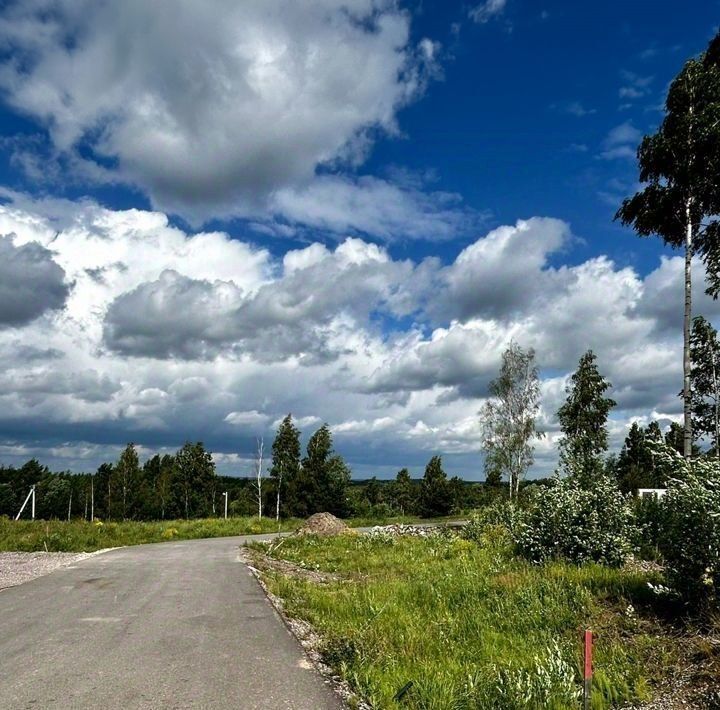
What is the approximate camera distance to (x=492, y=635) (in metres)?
8.82

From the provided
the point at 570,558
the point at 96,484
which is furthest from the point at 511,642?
the point at 96,484

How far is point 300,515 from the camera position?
70.1 m

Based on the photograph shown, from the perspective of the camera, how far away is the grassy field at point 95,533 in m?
25.1

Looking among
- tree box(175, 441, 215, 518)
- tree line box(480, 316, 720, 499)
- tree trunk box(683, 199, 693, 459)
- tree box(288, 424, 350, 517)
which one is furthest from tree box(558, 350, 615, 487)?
tree box(175, 441, 215, 518)

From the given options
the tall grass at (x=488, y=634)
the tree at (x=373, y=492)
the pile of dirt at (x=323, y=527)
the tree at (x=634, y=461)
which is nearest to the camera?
the tall grass at (x=488, y=634)

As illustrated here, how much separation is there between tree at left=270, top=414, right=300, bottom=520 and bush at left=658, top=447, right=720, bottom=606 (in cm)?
6616

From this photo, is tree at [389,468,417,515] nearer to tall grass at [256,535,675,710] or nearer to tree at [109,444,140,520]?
tree at [109,444,140,520]

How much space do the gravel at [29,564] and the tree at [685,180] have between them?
18981mm

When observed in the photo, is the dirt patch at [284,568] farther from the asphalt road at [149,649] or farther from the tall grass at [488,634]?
the asphalt road at [149,649]

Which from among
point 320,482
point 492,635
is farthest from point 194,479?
point 492,635

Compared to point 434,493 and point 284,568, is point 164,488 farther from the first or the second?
point 284,568

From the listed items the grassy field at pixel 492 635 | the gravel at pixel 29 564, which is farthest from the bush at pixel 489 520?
the gravel at pixel 29 564

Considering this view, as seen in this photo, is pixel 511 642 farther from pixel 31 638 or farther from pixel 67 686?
pixel 31 638

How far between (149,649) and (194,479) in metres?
78.9
